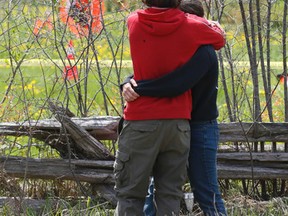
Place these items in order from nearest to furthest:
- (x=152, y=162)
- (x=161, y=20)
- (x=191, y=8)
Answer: (x=161, y=20)
(x=152, y=162)
(x=191, y=8)

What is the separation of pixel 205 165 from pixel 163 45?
31.4 inches

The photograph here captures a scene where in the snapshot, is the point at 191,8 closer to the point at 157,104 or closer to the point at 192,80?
the point at 192,80

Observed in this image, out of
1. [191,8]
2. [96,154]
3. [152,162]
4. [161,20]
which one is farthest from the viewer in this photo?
[96,154]

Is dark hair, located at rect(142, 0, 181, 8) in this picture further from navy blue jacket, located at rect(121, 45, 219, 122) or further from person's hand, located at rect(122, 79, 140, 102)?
person's hand, located at rect(122, 79, 140, 102)

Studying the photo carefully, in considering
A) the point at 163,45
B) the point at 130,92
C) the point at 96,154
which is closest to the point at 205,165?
the point at 130,92

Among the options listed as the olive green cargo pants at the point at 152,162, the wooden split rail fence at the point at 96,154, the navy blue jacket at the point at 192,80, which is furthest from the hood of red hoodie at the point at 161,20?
the wooden split rail fence at the point at 96,154

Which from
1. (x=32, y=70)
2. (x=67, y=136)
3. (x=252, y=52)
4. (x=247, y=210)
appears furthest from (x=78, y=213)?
(x=32, y=70)

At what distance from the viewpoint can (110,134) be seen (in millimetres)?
5812

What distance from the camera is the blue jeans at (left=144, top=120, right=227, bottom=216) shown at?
4.61 meters

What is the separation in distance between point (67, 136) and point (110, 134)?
368mm

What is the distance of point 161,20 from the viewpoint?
4301 mm

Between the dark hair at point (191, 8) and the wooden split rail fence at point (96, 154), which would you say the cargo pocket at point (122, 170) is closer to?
the dark hair at point (191, 8)

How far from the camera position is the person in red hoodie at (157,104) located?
4.33 metres

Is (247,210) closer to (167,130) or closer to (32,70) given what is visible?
(167,130)
